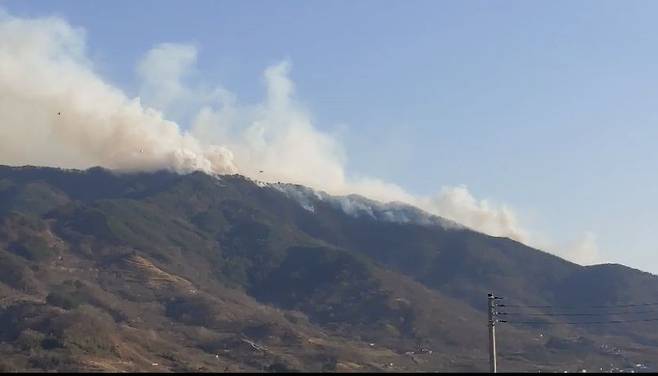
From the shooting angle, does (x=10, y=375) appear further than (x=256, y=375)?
No

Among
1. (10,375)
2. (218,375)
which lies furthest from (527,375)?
(10,375)

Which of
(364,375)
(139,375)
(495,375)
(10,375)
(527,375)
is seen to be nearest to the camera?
(139,375)

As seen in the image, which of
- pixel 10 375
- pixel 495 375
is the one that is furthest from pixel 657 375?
pixel 10 375

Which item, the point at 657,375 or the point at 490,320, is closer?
the point at 657,375

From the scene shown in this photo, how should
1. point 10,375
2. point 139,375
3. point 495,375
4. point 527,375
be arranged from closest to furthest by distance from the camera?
point 139,375 < point 527,375 < point 10,375 < point 495,375

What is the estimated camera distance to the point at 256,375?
115438 millimetres

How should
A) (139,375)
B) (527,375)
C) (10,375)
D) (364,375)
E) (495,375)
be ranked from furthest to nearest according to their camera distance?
(364,375) → (495,375) → (10,375) → (527,375) → (139,375)

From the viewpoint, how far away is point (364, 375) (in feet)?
435

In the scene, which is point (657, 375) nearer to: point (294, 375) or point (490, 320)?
point (490, 320)

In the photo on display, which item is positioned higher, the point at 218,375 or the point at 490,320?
the point at 490,320

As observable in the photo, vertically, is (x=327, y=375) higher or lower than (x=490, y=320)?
lower

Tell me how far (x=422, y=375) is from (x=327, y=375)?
10038mm

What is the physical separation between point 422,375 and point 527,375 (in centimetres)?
1112

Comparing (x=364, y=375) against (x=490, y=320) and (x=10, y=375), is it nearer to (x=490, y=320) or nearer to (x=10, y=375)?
(x=490, y=320)
